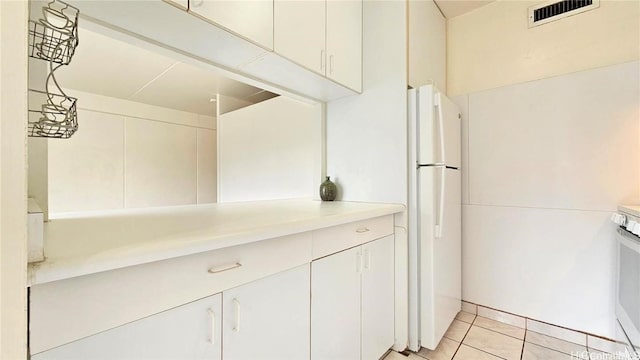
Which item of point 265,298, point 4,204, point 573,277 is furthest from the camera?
point 573,277

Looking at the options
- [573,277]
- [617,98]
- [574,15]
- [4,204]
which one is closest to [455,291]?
[573,277]

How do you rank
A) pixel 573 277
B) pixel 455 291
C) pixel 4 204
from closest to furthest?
pixel 4 204, pixel 573 277, pixel 455 291

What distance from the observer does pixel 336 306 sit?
1233 mm

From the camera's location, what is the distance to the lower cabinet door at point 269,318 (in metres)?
0.85

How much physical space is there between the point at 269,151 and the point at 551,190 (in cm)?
247

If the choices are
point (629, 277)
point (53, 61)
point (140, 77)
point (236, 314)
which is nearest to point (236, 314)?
point (236, 314)

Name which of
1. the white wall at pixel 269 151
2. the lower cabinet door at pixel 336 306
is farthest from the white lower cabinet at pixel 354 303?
the white wall at pixel 269 151

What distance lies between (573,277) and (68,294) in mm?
2590

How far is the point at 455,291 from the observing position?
6.59 feet

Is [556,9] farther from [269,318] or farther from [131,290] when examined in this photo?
[131,290]

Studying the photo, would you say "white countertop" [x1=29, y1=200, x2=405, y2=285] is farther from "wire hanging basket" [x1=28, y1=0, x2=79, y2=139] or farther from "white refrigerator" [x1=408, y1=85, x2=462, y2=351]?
"white refrigerator" [x1=408, y1=85, x2=462, y2=351]

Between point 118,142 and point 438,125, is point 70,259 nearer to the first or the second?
point 438,125

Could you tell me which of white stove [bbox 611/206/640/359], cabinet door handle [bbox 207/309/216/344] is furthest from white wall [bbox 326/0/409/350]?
cabinet door handle [bbox 207/309/216/344]

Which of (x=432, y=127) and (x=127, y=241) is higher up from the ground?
(x=432, y=127)
